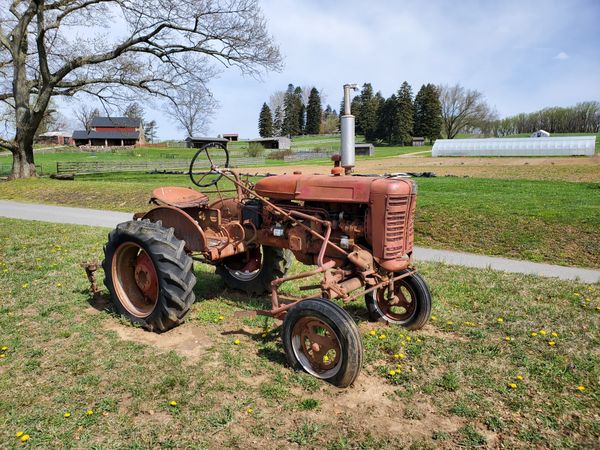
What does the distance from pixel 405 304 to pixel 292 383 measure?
1.60 meters

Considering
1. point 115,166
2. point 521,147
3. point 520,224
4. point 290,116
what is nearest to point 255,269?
point 520,224

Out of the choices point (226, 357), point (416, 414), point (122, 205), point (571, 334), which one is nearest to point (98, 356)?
point (226, 357)

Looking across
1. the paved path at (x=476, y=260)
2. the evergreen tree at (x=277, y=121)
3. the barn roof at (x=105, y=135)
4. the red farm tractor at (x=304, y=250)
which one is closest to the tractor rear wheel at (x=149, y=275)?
the red farm tractor at (x=304, y=250)

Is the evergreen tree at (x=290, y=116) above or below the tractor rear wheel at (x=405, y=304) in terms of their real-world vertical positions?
above

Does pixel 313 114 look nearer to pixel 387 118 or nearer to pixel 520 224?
pixel 387 118

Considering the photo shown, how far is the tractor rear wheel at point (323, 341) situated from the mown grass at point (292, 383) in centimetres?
12

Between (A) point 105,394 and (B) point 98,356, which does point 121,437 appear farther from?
(B) point 98,356

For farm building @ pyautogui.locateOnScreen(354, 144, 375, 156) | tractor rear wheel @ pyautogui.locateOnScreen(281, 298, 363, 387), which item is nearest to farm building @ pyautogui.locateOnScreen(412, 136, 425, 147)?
farm building @ pyautogui.locateOnScreen(354, 144, 375, 156)

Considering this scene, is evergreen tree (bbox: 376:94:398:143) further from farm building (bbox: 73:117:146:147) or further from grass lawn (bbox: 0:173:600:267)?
grass lawn (bbox: 0:173:600:267)

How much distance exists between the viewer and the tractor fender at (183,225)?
4.71m

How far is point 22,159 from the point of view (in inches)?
826

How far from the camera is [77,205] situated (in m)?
14.5

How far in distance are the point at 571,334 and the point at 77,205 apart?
14042mm

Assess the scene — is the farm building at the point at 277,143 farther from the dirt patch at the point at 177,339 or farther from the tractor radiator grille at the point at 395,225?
the tractor radiator grille at the point at 395,225
